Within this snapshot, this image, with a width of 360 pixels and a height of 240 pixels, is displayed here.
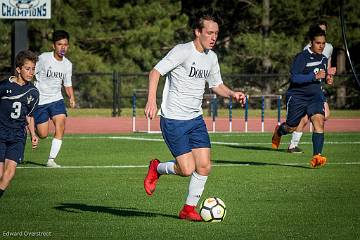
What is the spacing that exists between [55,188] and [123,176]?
2.04 m

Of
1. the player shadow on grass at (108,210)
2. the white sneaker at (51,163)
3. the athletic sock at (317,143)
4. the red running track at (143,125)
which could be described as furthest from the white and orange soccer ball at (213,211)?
the red running track at (143,125)

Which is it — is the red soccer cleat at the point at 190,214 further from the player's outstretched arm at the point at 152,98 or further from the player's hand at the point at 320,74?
the player's hand at the point at 320,74

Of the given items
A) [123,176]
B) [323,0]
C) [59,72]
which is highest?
[323,0]

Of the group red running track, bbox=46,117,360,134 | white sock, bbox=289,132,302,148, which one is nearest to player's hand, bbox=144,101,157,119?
white sock, bbox=289,132,302,148

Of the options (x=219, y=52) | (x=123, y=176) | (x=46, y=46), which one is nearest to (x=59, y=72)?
(x=123, y=176)

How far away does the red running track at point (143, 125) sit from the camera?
3198 cm

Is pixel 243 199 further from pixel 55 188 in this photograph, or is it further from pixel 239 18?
pixel 239 18

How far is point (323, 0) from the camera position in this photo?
47812mm

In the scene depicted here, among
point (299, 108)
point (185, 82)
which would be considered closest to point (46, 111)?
point (299, 108)

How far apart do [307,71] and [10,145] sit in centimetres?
764

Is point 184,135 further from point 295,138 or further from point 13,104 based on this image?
point 295,138

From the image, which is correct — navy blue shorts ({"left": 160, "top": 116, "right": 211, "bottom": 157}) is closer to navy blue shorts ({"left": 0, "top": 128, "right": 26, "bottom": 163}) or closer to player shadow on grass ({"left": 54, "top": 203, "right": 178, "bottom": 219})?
player shadow on grass ({"left": 54, "top": 203, "right": 178, "bottom": 219})

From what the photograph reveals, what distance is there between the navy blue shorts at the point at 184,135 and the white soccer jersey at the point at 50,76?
7490 millimetres

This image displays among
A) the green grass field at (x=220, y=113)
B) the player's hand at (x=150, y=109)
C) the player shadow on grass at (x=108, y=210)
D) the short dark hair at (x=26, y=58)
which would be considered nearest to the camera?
→ the player's hand at (x=150, y=109)
